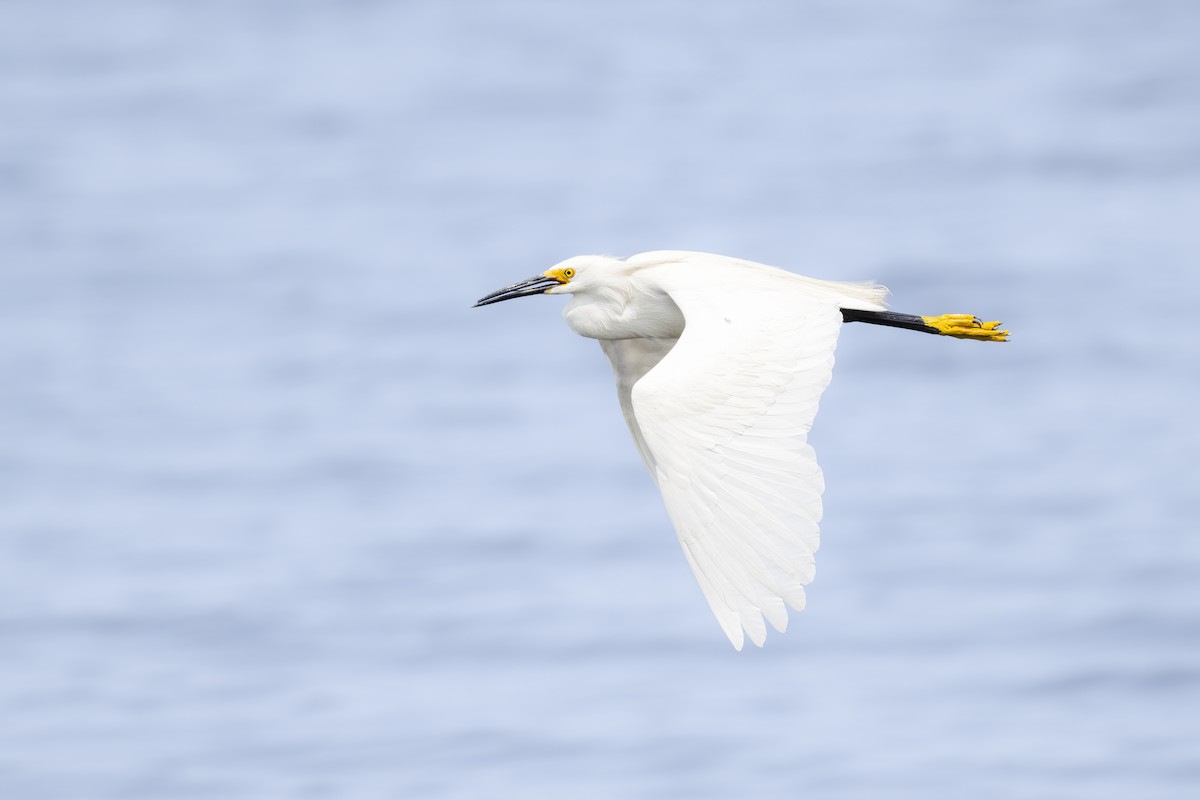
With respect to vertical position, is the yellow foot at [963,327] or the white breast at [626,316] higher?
the white breast at [626,316]

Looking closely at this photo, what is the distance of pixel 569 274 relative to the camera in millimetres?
10258

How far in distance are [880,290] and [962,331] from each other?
70 cm

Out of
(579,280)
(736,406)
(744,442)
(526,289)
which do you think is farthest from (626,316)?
(744,442)

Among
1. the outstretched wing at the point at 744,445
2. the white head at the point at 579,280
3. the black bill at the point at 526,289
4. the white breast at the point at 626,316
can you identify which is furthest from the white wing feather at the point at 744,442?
the black bill at the point at 526,289

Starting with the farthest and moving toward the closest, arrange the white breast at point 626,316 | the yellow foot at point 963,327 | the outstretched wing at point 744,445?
1. the yellow foot at point 963,327
2. the white breast at point 626,316
3. the outstretched wing at point 744,445

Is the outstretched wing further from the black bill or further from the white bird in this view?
the black bill

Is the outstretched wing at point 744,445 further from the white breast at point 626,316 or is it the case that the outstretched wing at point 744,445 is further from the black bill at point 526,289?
the black bill at point 526,289

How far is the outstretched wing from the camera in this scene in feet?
24.8

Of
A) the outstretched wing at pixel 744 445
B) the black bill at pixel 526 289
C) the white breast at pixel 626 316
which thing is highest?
the black bill at pixel 526 289

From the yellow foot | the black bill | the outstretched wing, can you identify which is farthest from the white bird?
the yellow foot

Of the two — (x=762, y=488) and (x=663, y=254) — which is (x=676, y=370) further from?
(x=663, y=254)

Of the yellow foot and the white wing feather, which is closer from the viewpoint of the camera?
the white wing feather

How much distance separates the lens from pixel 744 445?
798 centimetres

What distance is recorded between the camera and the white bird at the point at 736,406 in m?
7.59
